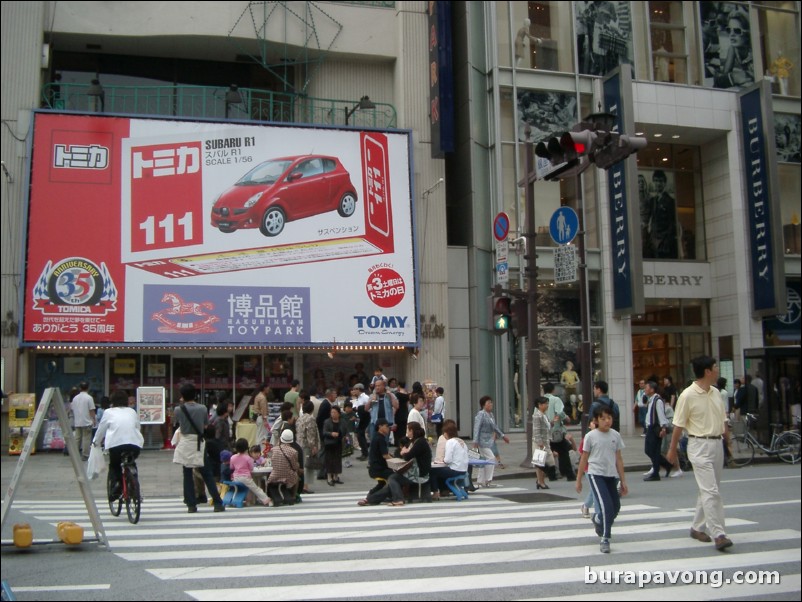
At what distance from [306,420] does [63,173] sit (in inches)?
447

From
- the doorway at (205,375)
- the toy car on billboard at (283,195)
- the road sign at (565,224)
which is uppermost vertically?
the toy car on billboard at (283,195)

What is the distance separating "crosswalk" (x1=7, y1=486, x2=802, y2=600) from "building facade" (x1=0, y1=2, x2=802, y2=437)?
12098 mm

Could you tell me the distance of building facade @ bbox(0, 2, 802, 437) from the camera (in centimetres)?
2398

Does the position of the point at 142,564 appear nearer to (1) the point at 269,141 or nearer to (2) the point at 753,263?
(1) the point at 269,141

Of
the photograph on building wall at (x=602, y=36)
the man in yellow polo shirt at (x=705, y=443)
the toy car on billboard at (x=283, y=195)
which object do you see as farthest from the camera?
the photograph on building wall at (x=602, y=36)

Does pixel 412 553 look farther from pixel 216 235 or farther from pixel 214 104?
pixel 214 104

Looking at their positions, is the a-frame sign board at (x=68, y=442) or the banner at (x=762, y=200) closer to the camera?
the a-frame sign board at (x=68, y=442)

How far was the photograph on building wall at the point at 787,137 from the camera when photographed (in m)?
29.5

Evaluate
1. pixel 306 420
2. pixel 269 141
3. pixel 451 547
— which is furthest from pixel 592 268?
pixel 451 547

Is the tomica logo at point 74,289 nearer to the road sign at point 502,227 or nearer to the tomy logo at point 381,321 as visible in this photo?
the tomy logo at point 381,321

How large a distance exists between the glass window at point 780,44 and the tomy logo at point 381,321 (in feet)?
54.7

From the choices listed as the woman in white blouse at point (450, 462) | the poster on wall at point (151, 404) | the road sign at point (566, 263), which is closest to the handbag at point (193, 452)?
the woman in white blouse at point (450, 462)

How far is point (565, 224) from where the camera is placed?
17719 mm

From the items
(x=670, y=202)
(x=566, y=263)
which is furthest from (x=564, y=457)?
(x=670, y=202)
